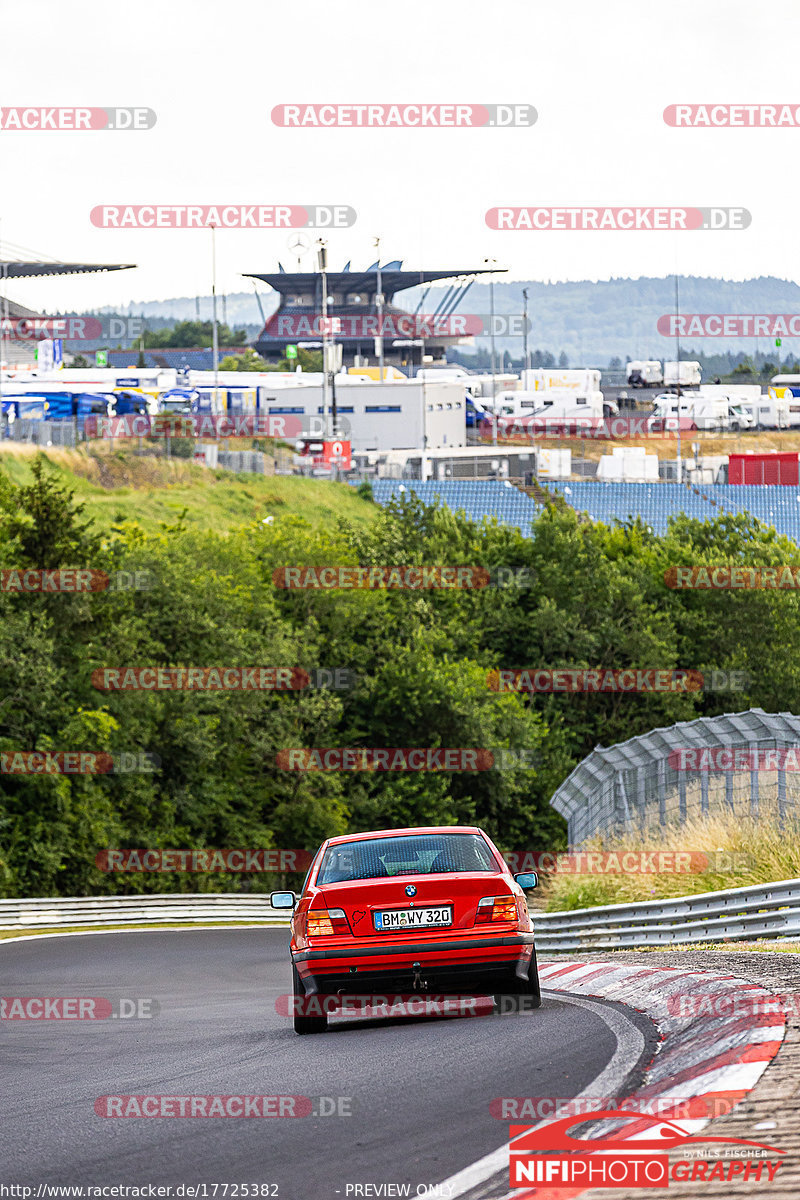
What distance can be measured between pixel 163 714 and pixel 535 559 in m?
22.1

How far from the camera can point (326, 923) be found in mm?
9961

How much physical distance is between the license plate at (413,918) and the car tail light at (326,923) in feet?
0.71

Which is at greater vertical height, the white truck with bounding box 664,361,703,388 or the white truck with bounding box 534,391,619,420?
the white truck with bounding box 664,361,703,388

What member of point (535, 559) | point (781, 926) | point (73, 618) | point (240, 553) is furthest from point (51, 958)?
point (535, 559)

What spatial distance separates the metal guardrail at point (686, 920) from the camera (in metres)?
Result: 14.4

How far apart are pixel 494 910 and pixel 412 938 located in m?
0.55

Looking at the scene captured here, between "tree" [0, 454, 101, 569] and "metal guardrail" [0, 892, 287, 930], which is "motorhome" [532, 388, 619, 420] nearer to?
"tree" [0, 454, 101, 569]

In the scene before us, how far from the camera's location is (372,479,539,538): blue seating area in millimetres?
78188

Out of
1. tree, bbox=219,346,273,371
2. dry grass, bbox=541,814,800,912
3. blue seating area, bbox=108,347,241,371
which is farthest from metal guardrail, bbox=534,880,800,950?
blue seating area, bbox=108,347,241,371

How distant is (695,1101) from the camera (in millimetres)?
5809

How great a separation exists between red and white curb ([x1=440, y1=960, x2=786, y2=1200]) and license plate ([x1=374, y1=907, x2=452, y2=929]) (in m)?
1.31

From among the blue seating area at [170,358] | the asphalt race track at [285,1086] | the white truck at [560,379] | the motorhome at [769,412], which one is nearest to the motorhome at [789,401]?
the motorhome at [769,412]

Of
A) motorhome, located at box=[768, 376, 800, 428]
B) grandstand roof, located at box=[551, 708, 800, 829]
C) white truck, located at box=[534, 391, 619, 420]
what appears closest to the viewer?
grandstand roof, located at box=[551, 708, 800, 829]

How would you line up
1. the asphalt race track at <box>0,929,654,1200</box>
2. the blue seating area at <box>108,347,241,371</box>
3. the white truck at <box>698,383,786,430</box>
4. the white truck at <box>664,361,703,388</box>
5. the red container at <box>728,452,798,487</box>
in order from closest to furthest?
the asphalt race track at <box>0,929,654,1200</box> → the red container at <box>728,452,798,487</box> → the white truck at <box>698,383,786,430</box> → the white truck at <box>664,361,703,388</box> → the blue seating area at <box>108,347,241,371</box>
